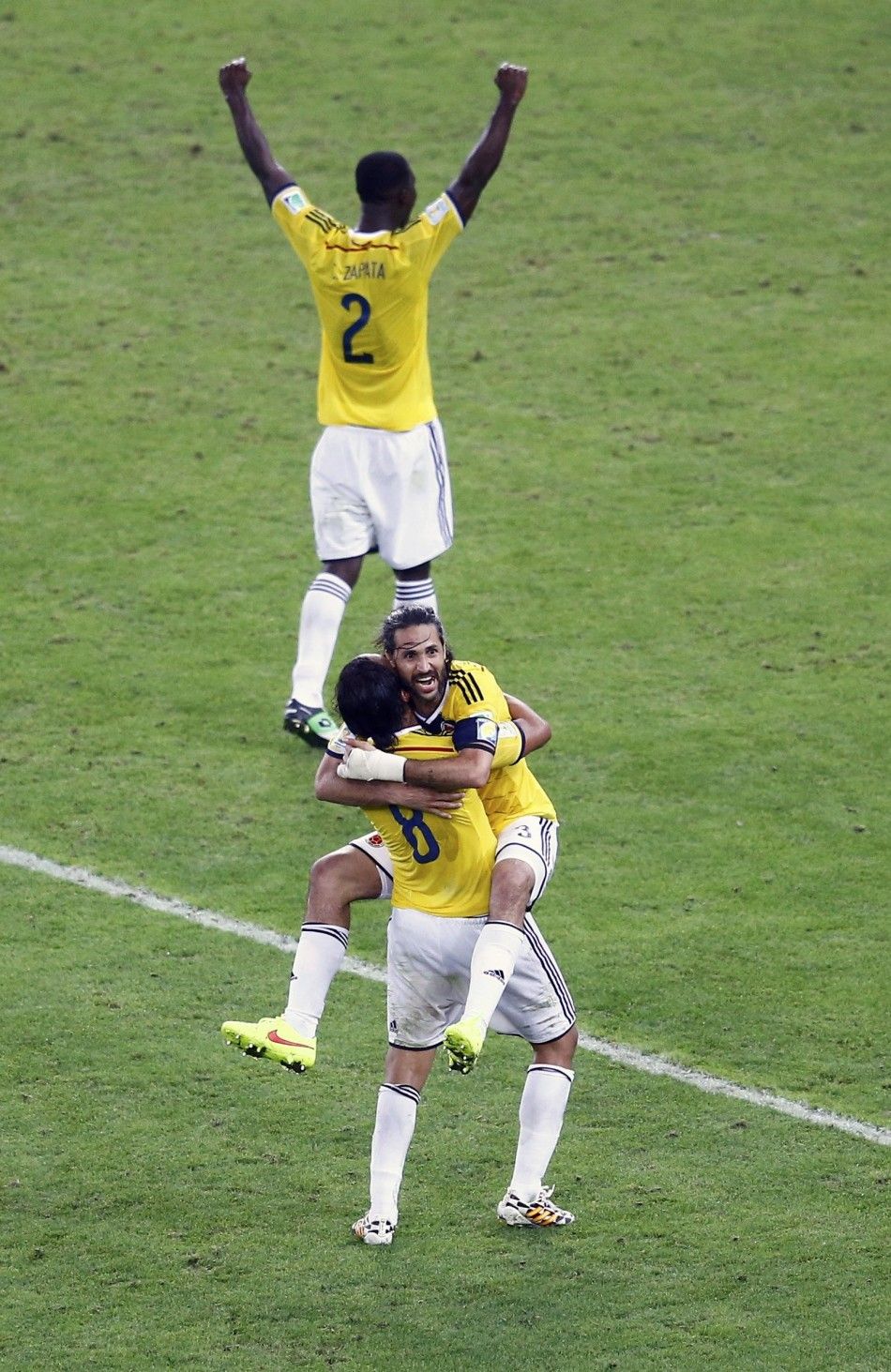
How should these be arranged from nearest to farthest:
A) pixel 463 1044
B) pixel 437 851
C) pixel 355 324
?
pixel 463 1044, pixel 437 851, pixel 355 324

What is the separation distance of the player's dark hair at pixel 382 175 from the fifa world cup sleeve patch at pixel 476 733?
3651 mm

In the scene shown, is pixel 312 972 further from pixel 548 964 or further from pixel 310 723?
pixel 310 723

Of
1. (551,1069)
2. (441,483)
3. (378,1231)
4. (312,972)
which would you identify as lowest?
(378,1231)

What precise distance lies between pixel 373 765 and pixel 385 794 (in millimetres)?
88

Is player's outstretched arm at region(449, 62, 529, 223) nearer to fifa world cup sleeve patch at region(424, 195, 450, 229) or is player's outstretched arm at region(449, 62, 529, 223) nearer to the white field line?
fifa world cup sleeve patch at region(424, 195, 450, 229)

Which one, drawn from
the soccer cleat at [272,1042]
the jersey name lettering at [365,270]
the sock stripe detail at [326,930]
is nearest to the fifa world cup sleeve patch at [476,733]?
the sock stripe detail at [326,930]

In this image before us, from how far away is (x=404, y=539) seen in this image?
878cm

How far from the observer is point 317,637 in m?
8.64

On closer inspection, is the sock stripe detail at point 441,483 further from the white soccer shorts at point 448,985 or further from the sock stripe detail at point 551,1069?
the sock stripe detail at point 551,1069

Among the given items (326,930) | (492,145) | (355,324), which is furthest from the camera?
(355,324)

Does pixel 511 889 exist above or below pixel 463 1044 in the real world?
above

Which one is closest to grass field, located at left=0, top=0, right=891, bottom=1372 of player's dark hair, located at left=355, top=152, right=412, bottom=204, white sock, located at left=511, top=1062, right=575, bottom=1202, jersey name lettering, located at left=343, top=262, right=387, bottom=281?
white sock, located at left=511, top=1062, right=575, bottom=1202

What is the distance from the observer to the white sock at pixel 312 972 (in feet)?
18.3

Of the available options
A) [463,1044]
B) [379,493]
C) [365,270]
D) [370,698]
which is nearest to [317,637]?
[379,493]
